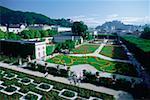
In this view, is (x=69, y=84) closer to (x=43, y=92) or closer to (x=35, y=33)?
(x=43, y=92)

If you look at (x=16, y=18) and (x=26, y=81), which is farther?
(x=16, y=18)

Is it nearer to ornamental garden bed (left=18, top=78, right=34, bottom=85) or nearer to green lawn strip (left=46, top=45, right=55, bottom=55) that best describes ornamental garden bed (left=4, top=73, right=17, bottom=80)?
ornamental garden bed (left=18, top=78, right=34, bottom=85)

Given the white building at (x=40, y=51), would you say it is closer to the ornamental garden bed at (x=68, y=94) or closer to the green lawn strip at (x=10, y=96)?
the green lawn strip at (x=10, y=96)

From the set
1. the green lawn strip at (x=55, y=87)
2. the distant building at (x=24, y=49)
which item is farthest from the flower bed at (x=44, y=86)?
the distant building at (x=24, y=49)

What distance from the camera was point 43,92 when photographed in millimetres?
17000

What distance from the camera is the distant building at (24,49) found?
1268 inches

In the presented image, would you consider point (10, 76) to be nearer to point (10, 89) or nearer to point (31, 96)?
point (10, 89)

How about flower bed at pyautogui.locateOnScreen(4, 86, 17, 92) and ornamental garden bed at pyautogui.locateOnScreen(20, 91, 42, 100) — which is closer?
ornamental garden bed at pyautogui.locateOnScreen(20, 91, 42, 100)

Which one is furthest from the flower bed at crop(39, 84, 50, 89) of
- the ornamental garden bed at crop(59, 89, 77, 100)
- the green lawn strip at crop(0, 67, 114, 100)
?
the ornamental garden bed at crop(59, 89, 77, 100)

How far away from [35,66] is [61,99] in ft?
33.8

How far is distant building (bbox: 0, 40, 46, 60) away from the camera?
3222 cm

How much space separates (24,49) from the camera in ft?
109

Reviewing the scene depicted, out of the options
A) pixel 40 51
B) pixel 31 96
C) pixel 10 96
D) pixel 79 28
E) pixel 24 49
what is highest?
pixel 79 28

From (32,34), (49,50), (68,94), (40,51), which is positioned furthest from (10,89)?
(32,34)
